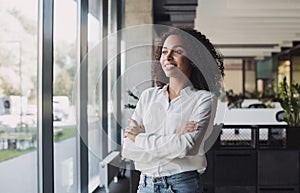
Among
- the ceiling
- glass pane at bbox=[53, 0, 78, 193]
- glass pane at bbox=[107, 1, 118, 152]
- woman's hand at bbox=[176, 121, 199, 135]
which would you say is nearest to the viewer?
woman's hand at bbox=[176, 121, 199, 135]

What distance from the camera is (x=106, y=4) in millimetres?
4520

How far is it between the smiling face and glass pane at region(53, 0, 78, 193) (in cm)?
146

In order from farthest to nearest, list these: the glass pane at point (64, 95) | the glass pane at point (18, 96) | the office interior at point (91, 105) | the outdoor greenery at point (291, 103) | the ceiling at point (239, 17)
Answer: the ceiling at point (239, 17), the outdoor greenery at point (291, 103), the glass pane at point (64, 95), the office interior at point (91, 105), the glass pane at point (18, 96)

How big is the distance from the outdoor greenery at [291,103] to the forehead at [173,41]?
290 centimetres

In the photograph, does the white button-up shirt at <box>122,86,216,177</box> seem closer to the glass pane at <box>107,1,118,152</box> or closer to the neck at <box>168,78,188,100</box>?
the neck at <box>168,78,188,100</box>

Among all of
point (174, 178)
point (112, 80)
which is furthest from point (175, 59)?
point (112, 80)

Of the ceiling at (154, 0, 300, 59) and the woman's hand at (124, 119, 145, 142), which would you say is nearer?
the woman's hand at (124, 119, 145, 142)

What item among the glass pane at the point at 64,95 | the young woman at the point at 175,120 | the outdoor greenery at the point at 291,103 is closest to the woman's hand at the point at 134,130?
the young woman at the point at 175,120

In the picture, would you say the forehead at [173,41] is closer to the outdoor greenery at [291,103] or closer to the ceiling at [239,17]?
the outdoor greenery at [291,103]

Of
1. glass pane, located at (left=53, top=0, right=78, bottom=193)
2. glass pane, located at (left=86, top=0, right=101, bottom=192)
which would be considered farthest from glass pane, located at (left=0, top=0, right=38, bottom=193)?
glass pane, located at (left=86, top=0, right=101, bottom=192)

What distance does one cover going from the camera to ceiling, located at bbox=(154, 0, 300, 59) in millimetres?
6348

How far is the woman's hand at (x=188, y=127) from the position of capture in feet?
3.59

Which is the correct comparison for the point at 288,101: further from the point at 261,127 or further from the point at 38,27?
the point at 38,27

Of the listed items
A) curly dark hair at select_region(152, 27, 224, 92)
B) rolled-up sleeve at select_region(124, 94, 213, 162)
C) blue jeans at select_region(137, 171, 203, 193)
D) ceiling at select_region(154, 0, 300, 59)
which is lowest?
blue jeans at select_region(137, 171, 203, 193)
